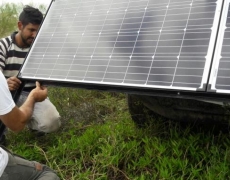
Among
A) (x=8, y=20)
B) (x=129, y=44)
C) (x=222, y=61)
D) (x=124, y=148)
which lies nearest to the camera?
(x=222, y=61)

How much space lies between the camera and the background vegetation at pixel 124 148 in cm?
315

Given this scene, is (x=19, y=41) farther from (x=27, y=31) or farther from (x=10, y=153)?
(x=10, y=153)

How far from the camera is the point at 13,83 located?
3.30 metres

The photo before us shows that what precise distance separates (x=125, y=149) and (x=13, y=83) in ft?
4.03

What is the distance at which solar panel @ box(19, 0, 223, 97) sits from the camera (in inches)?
103

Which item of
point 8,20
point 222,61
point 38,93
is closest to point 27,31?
point 38,93

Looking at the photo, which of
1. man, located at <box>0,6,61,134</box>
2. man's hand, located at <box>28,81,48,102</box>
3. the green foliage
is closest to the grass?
man, located at <box>0,6,61,134</box>

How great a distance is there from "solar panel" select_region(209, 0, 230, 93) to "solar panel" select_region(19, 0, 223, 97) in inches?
1.9

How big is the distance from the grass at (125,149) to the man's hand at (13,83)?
2.67 ft

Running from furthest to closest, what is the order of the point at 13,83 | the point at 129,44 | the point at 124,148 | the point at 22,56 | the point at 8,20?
1. the point at 8,20
2. the point at 22,56
3. the point at 124,148
4. the point at 13,83
5. the point at 129,44

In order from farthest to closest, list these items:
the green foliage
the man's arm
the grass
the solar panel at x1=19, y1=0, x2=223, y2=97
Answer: the green foliage → the grass → the man's arm → the solar panel at x1=19, y1=0, x2=223, y2=97

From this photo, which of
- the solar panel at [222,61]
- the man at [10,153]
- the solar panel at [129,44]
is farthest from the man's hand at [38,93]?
the solar panel at [222,61]

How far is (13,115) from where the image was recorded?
2.75 meters

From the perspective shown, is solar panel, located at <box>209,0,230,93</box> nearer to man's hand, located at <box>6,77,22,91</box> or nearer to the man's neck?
man's hand, located at <box>6,77,22,91</box>
